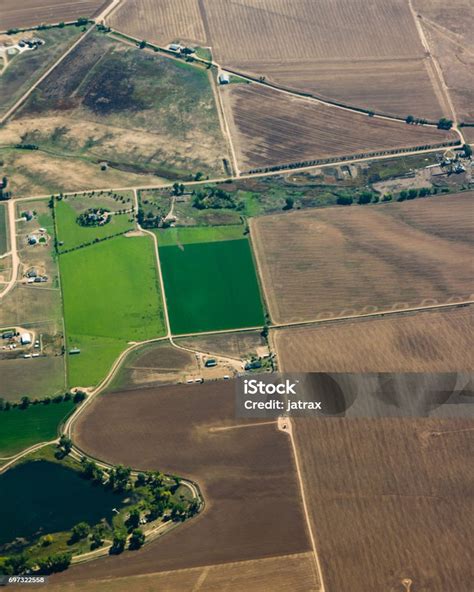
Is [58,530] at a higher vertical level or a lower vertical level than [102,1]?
lower

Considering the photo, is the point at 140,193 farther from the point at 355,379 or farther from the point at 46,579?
the point at 46,579

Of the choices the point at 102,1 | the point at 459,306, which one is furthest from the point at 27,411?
the point at 102,1

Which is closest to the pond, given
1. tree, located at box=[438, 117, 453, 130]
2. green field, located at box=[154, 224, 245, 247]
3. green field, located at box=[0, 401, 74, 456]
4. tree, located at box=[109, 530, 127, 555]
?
tree, located at box=[109, 530, 127, 555]

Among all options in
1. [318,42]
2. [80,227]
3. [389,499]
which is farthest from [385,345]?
[318,42]

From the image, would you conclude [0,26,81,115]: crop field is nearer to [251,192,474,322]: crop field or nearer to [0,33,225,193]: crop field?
[0,33,225,193]: crop field

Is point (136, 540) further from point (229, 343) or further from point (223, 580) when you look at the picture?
point (229, 343)

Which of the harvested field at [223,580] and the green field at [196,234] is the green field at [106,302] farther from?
the harvested field at [223,580]

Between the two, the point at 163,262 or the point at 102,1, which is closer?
the point at 163,262
